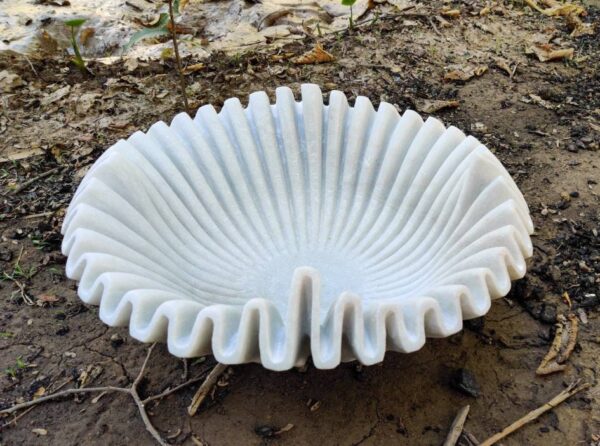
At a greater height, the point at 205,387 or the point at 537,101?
the point at 205,387

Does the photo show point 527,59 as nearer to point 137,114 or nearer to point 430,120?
point 430,120

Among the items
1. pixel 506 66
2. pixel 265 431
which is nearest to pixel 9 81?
pixel 265 431

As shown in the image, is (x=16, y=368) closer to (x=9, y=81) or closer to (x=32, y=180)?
(x=32, y=180)

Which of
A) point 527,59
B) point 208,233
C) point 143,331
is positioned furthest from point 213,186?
point 527,59

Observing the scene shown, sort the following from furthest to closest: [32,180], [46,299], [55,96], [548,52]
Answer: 1. [548,52]
2. [55,96]
3. [32,180]
4. [46,299]

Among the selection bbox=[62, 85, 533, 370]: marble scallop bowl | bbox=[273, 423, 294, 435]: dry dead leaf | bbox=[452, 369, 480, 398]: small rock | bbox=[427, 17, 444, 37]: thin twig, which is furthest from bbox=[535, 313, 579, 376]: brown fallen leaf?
bbox=[427, 17, 444, 37]: thin twig

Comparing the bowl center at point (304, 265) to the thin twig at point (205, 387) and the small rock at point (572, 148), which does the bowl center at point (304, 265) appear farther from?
the small rock at point (572, 148)
